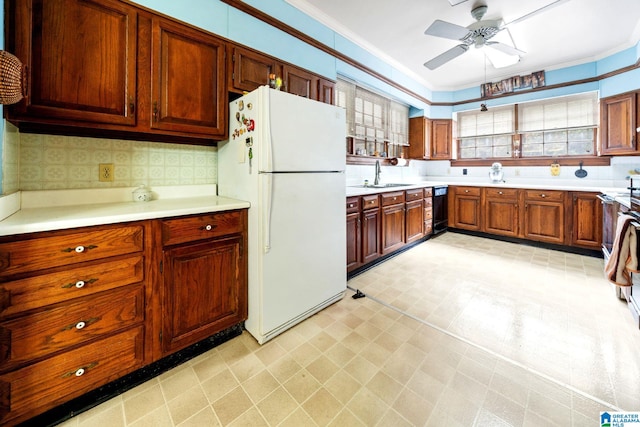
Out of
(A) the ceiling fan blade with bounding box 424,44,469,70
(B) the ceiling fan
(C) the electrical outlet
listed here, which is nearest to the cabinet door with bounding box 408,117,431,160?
(A) the ceiling fan blade with bounding box 424,44,469,70

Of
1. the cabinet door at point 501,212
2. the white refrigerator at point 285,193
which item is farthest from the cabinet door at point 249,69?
the cabinet door at point 501,212

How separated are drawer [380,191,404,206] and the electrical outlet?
2.47m

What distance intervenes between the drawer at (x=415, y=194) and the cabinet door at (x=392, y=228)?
228mm

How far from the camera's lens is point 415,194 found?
3.78 metres

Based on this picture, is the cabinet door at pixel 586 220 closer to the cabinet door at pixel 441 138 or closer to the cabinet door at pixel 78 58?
the cabinet door at pixel 441 138

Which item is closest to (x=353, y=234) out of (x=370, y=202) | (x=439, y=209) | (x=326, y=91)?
(x=370, y=202)

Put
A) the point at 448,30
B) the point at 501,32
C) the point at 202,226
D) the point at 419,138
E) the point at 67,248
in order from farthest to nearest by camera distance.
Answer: the point at 419,138 → the point at 501,32 → the point at 448,30 → the point at 202,226 → the point at 67,248

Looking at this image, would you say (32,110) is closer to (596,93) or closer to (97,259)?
(97,259)

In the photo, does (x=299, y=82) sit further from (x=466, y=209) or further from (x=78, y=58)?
(x=466, y=209)

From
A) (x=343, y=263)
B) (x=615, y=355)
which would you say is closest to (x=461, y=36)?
(x=343, y=263)

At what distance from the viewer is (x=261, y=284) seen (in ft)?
5.61

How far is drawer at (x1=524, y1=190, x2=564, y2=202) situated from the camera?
11.8 feet

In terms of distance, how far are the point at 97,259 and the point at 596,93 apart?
5.89m

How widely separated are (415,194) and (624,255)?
216 cm
